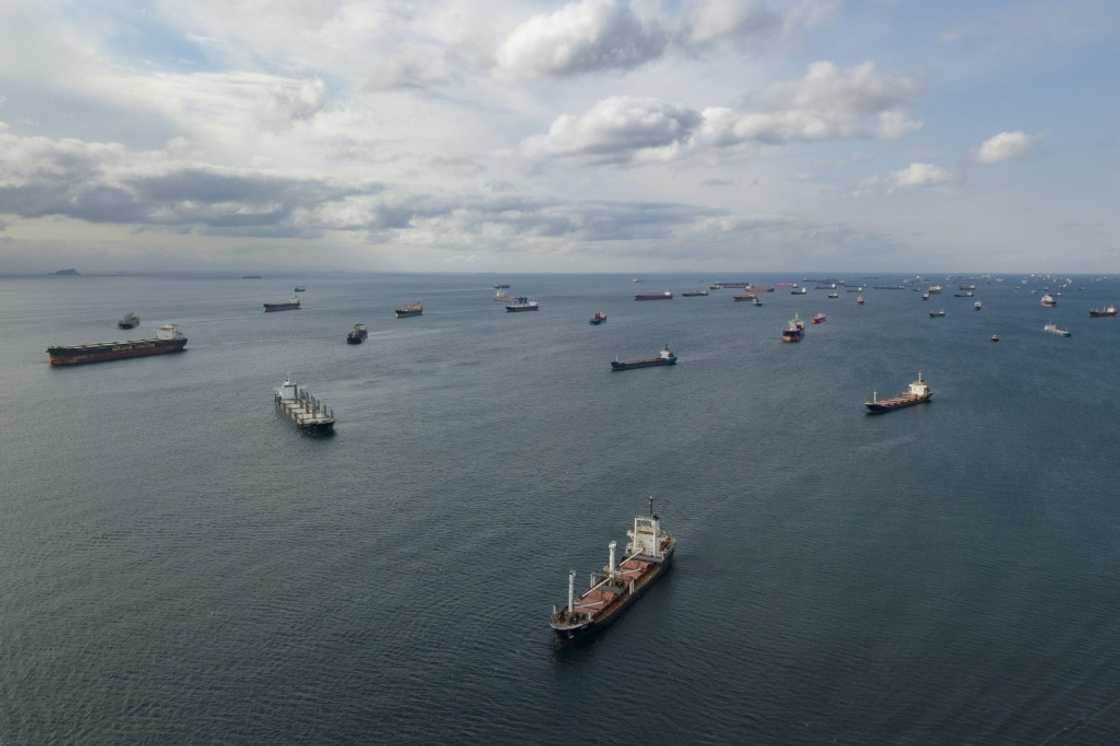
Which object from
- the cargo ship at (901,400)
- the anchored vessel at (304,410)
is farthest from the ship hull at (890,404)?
the anchored vessel at (304,410)

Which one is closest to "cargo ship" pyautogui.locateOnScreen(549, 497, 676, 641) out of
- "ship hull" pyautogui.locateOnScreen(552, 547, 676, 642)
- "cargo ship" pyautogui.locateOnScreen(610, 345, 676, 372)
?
"ship hull" pyautogui.locateOnScreen(552, 547, 676, 642)

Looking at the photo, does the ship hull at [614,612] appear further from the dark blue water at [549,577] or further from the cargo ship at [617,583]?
the dark blue water at [549,577]

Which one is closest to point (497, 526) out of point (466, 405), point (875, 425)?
point (466, 405)

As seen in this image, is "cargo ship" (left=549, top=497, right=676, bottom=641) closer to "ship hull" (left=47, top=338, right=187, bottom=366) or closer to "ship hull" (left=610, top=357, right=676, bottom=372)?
"ship hull" (left=610, top=357, right=676, bottom=372)

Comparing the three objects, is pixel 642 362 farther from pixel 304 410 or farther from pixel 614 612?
pixel 614 612

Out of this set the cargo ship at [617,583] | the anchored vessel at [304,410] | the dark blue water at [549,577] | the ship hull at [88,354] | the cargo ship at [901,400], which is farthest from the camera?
the ship hull at [88,354]
